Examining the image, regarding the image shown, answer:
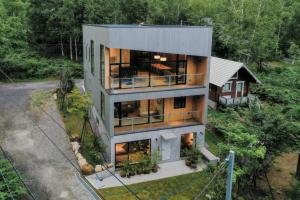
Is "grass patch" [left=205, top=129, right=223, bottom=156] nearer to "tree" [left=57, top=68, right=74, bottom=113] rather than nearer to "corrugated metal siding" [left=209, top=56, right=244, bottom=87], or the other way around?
"corrugated metal siding" [left=209, top=56, right=244, bottom=87]

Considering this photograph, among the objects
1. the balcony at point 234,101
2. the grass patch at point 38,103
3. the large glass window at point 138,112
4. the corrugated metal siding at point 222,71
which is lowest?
the grass patch at point 38,103

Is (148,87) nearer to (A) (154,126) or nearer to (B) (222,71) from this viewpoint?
(A) (154,126)

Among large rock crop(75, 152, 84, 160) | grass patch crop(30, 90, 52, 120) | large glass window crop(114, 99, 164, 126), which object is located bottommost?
large rock crop(75, 152, 84, 160)

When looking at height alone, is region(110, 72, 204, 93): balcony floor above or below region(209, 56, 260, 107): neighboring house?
above

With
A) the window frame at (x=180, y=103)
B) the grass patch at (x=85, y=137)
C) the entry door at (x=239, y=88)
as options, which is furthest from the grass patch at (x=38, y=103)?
the entry door at (x=239, y=88)

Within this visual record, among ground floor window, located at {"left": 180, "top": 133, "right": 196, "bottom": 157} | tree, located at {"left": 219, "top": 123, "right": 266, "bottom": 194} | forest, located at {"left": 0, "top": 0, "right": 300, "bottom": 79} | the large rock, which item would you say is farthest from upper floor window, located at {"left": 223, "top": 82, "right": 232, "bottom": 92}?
forest, located at {"left": 0, "top": 0, "right": 300, "bottom": 79}

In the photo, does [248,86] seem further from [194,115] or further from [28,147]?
[28,147]

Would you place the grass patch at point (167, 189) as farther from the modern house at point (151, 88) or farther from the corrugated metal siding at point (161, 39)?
the corrugated metal siding at point (161, 39)
